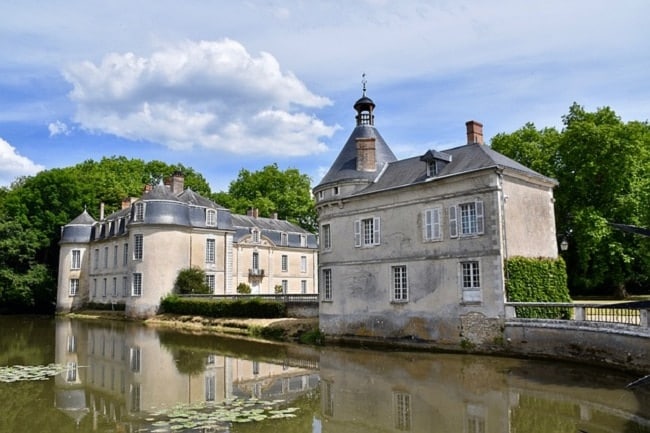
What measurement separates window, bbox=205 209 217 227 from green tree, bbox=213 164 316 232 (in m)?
13.5

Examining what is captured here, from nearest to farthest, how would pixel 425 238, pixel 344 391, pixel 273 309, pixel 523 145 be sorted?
pixel 344 391
pixel 425 238
pixel 273 309
pixel 523 145

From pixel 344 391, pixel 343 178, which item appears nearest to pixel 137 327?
pixel 343 178

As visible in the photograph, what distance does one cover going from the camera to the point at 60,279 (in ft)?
116

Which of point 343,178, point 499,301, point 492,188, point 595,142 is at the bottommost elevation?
point 499,301

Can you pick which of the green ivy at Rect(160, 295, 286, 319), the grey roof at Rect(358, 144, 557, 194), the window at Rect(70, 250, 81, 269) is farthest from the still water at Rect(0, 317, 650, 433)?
the window at Rect(70, 250, 81, 269)

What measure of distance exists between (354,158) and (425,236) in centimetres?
456

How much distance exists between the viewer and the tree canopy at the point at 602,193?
24.0 meters

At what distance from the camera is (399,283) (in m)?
16.9

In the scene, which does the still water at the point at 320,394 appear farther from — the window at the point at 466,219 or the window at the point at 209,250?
the window at the point at 209,250

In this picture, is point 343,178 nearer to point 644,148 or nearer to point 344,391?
point 344,391

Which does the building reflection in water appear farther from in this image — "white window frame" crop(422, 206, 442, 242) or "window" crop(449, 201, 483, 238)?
"window" crop(449, 201, 483, 238)

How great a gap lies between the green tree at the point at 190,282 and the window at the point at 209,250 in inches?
73.1

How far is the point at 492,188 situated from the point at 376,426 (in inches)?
344

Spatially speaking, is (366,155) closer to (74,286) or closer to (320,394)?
(320,394)
